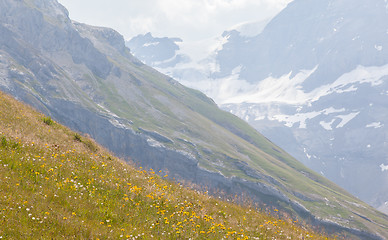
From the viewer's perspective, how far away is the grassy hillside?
810 centimetres

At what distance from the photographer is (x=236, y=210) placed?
14039mm

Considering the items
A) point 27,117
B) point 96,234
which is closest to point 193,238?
point 96,234

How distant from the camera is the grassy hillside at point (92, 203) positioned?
8102 millimetres

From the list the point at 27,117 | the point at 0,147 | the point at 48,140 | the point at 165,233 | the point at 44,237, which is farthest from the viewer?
the point at 27,117

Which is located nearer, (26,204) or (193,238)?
(26,204)

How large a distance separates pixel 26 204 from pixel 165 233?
13.7 feet

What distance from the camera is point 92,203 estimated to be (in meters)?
9.77

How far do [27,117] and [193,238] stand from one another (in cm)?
1329

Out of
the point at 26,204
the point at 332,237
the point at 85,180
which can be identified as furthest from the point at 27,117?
the point at 332,237

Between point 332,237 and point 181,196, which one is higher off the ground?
point 332,237

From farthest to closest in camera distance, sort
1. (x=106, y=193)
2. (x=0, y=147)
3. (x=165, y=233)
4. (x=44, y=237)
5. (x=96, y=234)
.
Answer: (x=0, y=147), (x=106, y=193), (x=165, y=233), (x=96, y=234), (x=44, y=237)

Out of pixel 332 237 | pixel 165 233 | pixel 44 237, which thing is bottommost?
pixel 44 237

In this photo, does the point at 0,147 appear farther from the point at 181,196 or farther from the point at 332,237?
the point at 332,237

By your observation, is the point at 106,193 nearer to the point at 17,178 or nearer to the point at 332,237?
the point at 17,178
